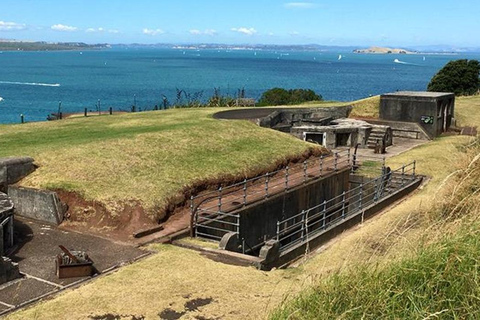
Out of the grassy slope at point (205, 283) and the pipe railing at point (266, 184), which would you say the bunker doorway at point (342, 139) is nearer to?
the pipe railing at point (266, 184)

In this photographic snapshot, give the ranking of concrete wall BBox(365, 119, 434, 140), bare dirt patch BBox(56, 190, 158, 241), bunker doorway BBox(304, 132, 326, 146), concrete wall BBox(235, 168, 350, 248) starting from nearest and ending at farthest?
bare dirt patch BBox(56, 190, 158, 241) < concrete wall BBox(235, 168, 350, 248) < bunker doorway BBox(304, 132, 326, 146) < concrete wall BBox(365, 119, 434, 140)

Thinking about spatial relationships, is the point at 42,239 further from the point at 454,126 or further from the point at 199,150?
the point at 454,126

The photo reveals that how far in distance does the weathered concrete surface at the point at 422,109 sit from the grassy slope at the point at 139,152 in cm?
1383

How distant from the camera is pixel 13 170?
1725 centimetres

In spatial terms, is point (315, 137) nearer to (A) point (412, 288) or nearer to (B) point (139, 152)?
(B) point (139, 152)

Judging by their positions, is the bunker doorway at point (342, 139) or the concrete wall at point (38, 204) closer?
the concrete wall at point (38, 204)

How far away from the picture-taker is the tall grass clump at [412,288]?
6.53m

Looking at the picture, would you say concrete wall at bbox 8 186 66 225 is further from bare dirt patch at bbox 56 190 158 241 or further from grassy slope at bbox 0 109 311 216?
grassy slope at bbox 0 109 311 216

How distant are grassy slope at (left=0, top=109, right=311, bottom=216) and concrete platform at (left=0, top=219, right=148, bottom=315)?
5.89 feet

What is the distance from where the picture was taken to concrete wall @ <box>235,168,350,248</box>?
18219 millimetres

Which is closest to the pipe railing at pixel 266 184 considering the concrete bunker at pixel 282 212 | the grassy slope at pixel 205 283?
the concrete bunker at pixel 282 212

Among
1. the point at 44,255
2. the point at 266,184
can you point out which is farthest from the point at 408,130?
the point at 44,255

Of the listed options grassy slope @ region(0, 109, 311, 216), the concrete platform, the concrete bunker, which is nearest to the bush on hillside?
grassy slope @ region(0, 109, 311, 216)

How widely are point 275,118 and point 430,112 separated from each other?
10929 mm
